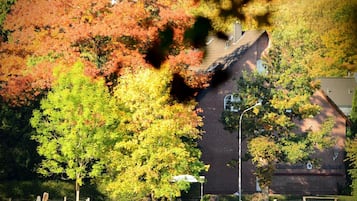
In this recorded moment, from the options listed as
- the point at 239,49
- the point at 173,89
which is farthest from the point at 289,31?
the point at 173,89

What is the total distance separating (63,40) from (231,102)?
10974 mm

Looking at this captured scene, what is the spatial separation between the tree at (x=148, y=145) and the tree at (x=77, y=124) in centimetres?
87

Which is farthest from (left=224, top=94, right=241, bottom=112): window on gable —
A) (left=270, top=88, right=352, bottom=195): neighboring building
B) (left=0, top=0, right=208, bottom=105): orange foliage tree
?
(left=0, top=0, right=208, bottom=105): orange foliage tree

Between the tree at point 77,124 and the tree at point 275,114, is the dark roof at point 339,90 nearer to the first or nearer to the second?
the tree at point 275,114

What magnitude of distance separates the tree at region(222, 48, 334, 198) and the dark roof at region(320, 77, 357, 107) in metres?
30.1

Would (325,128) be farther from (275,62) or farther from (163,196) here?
(163,196)

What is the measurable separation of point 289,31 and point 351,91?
33088 millimetres

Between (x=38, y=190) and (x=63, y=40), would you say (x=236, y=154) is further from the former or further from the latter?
(x=63, y=40)

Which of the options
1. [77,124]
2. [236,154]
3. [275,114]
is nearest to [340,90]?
[236,154]

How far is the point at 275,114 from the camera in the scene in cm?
4566

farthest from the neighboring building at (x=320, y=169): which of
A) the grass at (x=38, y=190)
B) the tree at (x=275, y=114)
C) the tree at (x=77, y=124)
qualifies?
the tree at (x=77, y=124)

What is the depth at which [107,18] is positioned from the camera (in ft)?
133

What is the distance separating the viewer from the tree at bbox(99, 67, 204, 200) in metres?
37.9

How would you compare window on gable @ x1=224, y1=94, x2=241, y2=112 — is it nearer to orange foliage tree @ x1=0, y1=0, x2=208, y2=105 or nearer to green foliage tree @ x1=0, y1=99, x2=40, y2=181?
orange foliage tree @ x1=0, y1=0, x2=208, y2=105
